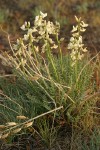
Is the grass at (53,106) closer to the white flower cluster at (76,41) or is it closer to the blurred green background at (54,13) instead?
the white flower cluster at (76,41)

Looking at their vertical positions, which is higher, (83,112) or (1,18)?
(1,18)

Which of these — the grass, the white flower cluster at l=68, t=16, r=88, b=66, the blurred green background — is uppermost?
the blurred green background

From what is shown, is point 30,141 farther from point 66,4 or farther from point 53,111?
point 66,4

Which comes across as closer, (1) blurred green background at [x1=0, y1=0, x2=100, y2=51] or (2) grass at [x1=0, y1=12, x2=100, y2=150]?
(2) grass at [x1=0, y1=12, x2=100, y2=150]

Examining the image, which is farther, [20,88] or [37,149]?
[20,88]

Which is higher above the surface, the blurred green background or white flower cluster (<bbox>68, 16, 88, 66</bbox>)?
the blurred green background

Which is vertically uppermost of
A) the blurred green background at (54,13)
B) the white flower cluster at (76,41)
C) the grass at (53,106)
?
the blurred green background at (54,13)

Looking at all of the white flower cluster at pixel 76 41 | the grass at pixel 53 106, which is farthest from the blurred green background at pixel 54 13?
the white flower cluster at pixel 76 41

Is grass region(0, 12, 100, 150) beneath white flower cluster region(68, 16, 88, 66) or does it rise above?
beneath

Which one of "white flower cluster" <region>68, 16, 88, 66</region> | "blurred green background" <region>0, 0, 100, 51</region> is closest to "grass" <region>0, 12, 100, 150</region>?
"white flower cluster" <region>68, 16, 88, 66</region>

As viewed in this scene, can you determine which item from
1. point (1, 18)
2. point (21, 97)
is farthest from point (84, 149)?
point (1, 18)

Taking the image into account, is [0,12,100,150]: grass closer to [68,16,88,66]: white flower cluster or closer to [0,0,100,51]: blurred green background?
[68,16,88,66]: white flower cluster
